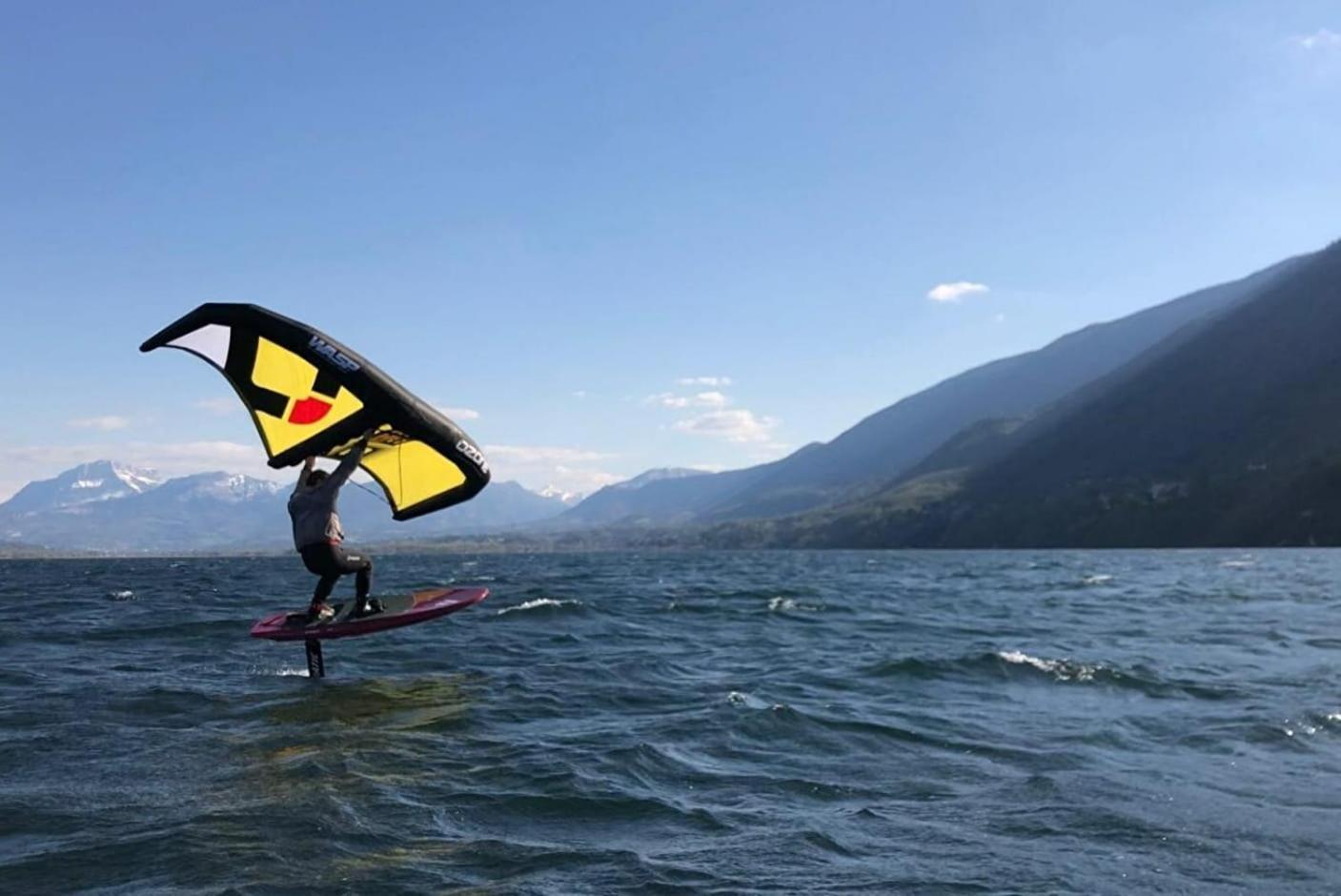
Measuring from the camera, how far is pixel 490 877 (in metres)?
8.95

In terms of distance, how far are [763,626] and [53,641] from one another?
21.6 meters

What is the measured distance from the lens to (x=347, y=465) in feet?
57.7

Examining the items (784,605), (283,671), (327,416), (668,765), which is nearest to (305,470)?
(327,416)

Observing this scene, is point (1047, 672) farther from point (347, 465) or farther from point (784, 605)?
point (784, 605)

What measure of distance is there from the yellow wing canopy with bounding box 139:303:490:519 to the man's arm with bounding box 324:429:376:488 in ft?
0.76

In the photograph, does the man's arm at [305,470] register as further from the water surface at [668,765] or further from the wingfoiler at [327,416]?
the water surface at [668,765]

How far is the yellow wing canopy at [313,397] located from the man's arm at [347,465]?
23 cm

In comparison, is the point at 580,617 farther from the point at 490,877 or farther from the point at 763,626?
the point at 490,877

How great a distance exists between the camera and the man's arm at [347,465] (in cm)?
1750

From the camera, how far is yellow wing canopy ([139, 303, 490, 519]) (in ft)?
54.7

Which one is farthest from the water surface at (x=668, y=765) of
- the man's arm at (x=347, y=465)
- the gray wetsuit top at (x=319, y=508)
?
the man's arm at (x=347, y=465)

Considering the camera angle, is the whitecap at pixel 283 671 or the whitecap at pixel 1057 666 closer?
the whitecap at pixel 283 671

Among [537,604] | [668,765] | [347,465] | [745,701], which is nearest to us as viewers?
[668,765]

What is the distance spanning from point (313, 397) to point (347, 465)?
1.59 meters
